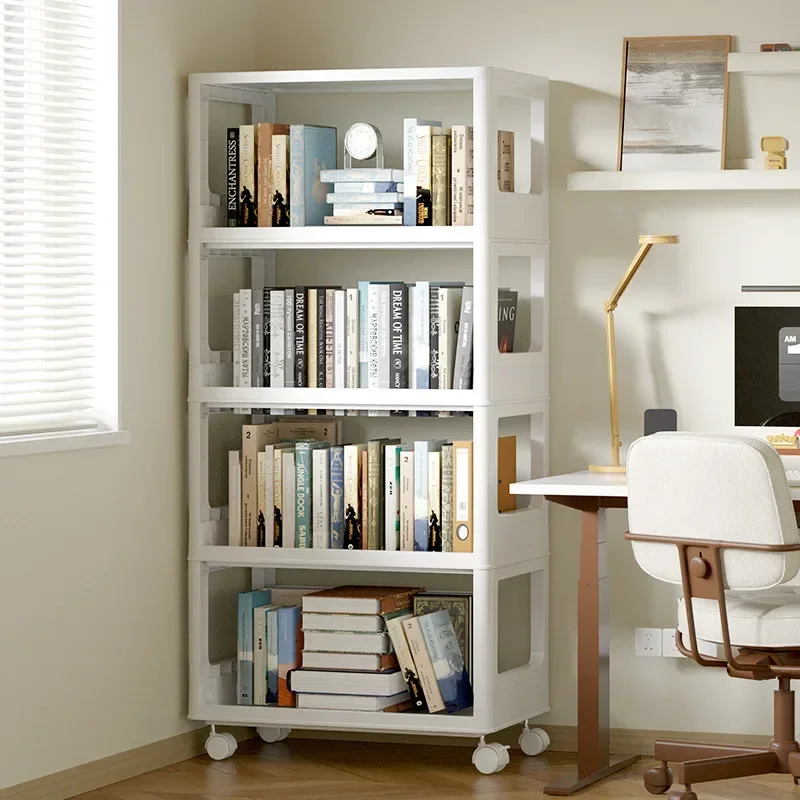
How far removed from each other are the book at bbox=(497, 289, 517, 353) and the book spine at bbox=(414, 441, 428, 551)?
1.16 ft

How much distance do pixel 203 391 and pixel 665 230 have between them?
4.53 ft

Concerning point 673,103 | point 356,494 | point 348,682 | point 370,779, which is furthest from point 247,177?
point 370,779

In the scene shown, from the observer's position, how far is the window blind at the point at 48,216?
Result: 3.49m

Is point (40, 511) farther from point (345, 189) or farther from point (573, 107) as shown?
point (573, 107)

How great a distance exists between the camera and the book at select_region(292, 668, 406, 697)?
3.92 m

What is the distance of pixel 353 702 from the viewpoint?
3.94m

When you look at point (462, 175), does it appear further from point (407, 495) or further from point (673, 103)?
point (407, 495)

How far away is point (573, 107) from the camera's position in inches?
164

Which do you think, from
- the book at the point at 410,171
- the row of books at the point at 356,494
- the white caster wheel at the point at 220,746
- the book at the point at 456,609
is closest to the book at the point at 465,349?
the row of books at the point at 356,494

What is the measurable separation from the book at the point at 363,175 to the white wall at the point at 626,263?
0.42 m

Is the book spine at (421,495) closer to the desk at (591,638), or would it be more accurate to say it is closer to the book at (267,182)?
the desk at (591,638)

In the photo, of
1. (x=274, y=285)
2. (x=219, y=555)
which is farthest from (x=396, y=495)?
(x=274, y=285)

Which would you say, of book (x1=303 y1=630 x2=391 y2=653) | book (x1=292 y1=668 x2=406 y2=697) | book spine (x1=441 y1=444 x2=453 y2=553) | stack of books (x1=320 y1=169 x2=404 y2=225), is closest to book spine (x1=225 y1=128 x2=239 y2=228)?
stack of books (x1=320 y1=169 x2=404 y2=225)

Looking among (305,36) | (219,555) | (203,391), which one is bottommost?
(219,555)
